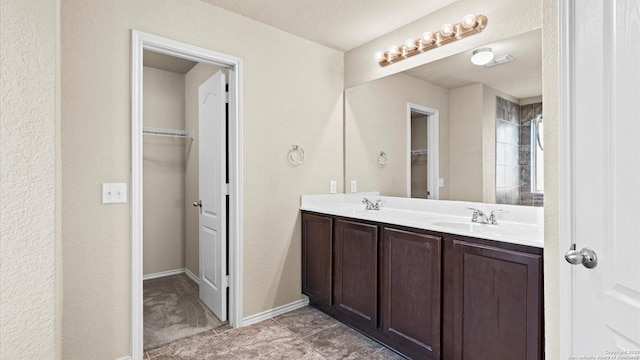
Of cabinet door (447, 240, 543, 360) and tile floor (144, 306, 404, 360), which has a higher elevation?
cabinet door (447, 240, 543, 360)

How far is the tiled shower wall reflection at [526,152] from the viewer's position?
1.92 meters

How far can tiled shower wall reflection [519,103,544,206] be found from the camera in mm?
1916

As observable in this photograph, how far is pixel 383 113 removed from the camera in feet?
9.55

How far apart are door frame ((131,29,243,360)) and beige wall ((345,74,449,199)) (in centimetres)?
111

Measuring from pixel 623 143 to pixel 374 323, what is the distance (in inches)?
68.1

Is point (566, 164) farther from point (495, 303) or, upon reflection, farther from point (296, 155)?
point (296, 155)

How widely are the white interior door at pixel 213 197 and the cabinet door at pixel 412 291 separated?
1282 mm

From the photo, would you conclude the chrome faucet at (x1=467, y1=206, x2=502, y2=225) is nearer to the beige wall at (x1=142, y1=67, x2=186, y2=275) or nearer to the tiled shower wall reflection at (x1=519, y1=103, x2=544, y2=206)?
the tiled shower wall reflection at (x1=519, y1=103, x2=544, y2=206)

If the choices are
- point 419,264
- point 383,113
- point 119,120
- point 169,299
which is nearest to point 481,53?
point 383,113

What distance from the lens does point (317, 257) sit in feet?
8.89

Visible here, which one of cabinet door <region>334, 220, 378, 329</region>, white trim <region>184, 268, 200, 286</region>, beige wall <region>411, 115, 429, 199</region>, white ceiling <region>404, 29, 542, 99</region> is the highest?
white ceiling <region>404, 29, 542, 99</region>

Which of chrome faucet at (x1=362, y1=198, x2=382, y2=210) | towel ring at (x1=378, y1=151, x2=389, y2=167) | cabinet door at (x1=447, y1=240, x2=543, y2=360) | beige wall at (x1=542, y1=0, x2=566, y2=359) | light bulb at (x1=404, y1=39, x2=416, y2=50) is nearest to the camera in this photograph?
beige wall at (x1=542, y1=0, x2=566, y2=359)

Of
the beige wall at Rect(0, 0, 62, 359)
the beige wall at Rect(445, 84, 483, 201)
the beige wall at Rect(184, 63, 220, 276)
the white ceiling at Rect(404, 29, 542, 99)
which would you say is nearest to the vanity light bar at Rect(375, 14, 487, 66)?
the white ceiling at Rect(404, 29, 542, 99)

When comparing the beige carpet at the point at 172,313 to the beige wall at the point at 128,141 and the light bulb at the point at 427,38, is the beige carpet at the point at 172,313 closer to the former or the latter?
the beige wall at the point at 128,141
